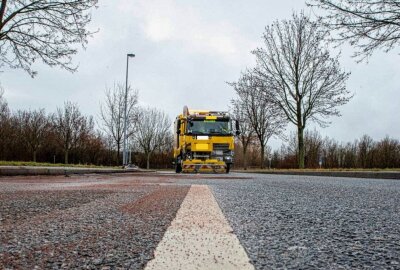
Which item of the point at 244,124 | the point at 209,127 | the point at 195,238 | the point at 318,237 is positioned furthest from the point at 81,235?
the point at 244,124

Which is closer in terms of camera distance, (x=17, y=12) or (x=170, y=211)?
(x=170, y=211)

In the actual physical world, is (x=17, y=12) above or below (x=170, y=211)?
above

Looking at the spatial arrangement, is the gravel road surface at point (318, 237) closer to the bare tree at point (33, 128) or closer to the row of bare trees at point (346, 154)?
the row of bare trees at point (346, 154)

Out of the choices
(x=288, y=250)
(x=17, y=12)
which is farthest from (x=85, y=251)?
(x=17, y=12)

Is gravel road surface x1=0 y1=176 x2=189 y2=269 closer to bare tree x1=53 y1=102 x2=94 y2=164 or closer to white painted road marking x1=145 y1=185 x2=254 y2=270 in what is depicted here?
white painted road marking x1=145 y1=185 x2=254 y2=270

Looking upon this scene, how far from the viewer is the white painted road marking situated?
112 centimetres

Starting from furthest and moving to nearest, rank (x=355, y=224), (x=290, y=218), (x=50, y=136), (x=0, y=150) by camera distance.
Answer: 1. (x=50, y=136)
2. (x=0, y=150)
3. (x=290, y=218)
4. (x=355, y=224)

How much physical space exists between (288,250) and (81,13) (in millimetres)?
11768

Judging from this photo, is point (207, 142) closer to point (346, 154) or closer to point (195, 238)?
point (195, 238)

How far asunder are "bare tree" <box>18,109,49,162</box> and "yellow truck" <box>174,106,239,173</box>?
945 inches

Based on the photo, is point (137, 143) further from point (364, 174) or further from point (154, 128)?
point (364, 174)

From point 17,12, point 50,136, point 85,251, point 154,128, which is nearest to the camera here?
point 85,251

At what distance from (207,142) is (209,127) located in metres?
0.66

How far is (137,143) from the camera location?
48406mm
